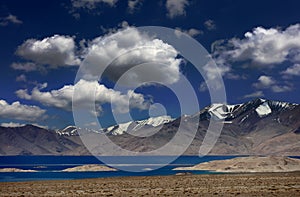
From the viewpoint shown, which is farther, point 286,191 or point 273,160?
point 273,160

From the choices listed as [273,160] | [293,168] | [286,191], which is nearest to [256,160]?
[273,160]

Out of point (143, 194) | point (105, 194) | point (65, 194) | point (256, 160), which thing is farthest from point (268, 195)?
point (256, 160)

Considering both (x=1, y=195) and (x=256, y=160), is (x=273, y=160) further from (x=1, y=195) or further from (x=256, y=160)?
(x=1, y=195)

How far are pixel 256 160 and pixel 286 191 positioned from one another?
14376 cm

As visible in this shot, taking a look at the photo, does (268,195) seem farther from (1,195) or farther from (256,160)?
(256,160)

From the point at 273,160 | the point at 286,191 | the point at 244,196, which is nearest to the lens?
the point at 244,196

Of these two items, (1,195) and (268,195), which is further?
(1,195)

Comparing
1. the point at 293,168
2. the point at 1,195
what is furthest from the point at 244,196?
the point at 293,168

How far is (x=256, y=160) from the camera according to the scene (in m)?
195

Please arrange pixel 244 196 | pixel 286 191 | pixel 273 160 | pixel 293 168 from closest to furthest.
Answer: pixel 244 196 → pixel 286 191 → pixel 293 168 → pixel 273 160

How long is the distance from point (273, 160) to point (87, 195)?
145712 millimetres

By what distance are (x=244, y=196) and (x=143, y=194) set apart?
43.5 feet

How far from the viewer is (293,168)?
174m

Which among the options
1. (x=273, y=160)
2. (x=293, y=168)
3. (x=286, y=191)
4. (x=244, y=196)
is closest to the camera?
(x=244, y=196)
